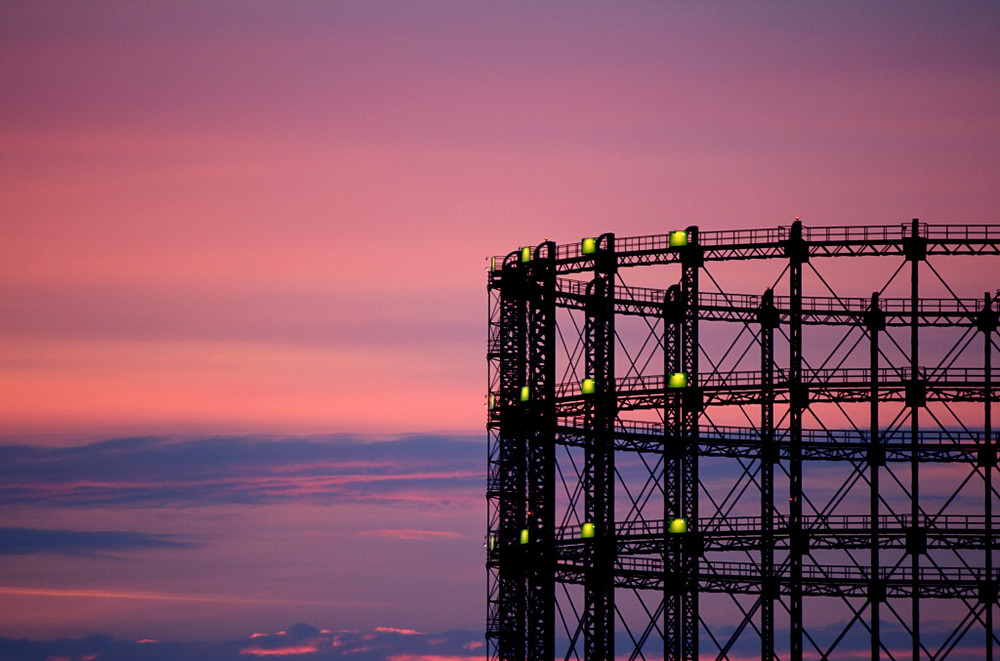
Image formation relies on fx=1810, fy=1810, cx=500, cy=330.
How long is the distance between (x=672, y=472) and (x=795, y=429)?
494 centimetres

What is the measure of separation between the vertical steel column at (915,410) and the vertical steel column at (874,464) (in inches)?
47.5

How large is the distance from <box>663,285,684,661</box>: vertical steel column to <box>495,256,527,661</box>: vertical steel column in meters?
5.51

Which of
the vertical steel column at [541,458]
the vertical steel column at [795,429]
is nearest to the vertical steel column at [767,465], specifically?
the vertical steel column at [795,429]

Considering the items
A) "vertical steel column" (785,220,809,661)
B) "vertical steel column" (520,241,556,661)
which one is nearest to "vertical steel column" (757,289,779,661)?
"vertical steel column" (785,220,809,661)

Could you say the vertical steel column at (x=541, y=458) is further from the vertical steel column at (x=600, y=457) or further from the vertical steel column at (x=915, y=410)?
the vertical steel column at (x=915, y=410)

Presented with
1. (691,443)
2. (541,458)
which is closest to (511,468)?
(541,458)

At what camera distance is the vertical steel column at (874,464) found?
65.1 meters

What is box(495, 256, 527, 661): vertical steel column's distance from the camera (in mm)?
69188

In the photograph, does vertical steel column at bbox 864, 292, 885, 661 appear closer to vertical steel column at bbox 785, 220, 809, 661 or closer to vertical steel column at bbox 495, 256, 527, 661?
vertical steel column at bbox 785, 220, 809, 661

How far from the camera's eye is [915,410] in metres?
66.8

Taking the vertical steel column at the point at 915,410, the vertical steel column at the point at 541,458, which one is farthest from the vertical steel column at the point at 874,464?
the vertical steel column at the point at 541,458

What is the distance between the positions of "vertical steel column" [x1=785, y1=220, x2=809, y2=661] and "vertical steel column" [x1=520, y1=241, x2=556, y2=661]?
8.90 metres

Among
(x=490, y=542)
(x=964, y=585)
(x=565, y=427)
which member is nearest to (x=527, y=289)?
(x=565, y=427)

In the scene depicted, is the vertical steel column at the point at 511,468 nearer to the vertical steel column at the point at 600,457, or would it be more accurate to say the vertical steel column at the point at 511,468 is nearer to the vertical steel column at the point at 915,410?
the vertical steel column at the point at 600,457
